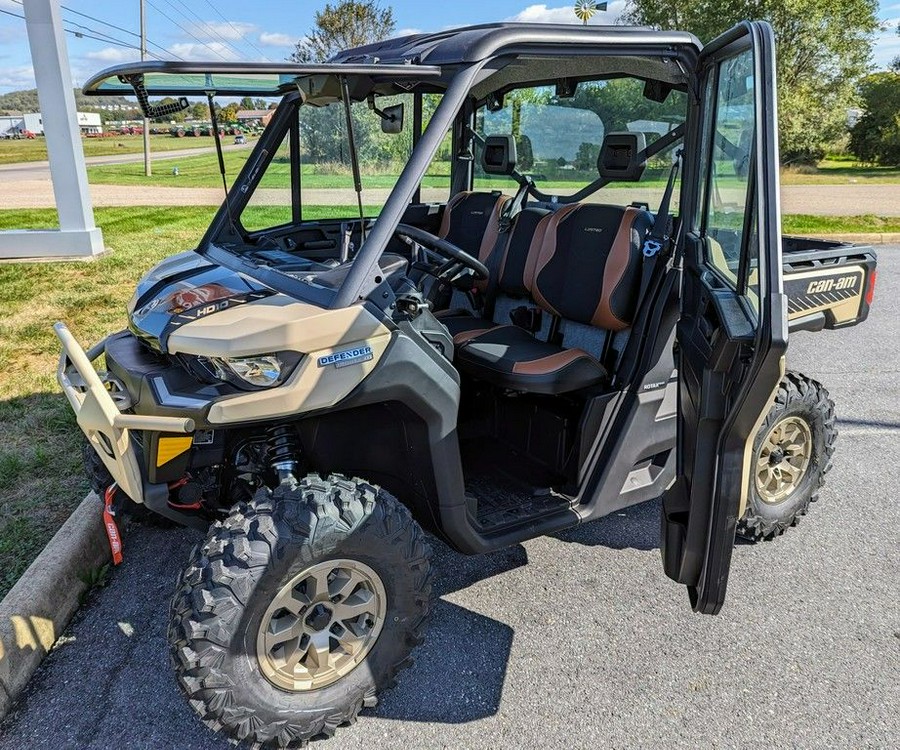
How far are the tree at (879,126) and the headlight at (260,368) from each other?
35156 millimetres

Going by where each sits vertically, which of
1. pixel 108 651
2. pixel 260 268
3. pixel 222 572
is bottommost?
pixel 108 651

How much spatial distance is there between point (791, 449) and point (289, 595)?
7.94ft

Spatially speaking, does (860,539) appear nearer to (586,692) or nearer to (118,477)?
(586,692)

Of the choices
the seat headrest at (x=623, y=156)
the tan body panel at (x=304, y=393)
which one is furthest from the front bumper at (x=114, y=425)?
the seat headrest at (x=623, y=156)

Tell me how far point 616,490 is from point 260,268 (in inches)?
66.2

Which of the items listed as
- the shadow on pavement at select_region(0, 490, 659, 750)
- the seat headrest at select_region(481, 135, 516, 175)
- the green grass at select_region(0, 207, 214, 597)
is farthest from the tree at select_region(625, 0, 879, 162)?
the shadow on pavement at select_region(0, 490, 659, 750)

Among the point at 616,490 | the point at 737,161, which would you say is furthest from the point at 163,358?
the point at 737,161

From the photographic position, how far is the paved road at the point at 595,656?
95.5 inches

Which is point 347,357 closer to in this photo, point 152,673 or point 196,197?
point 152,673

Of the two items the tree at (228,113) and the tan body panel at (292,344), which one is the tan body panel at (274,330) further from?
the tree at (228,113)

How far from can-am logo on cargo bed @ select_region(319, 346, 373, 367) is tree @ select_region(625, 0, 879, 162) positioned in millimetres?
26355

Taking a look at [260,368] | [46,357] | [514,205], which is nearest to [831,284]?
[514,205]

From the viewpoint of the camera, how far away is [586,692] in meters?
2.59

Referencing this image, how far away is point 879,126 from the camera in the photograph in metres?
31.6
